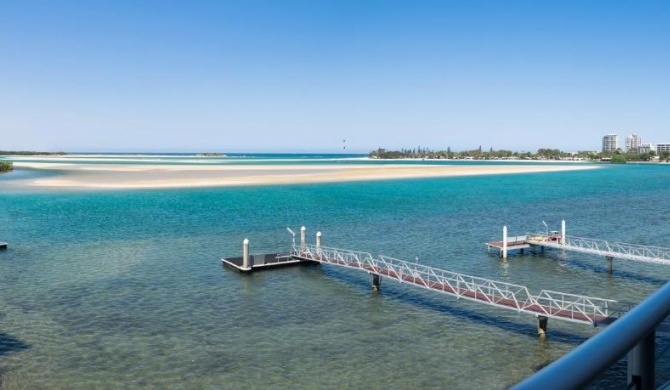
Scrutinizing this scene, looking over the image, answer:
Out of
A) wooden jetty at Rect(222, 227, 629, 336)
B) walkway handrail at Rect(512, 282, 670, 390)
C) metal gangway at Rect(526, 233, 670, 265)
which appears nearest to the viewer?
walkway handrail at Rect(512, 282, 670, 390)

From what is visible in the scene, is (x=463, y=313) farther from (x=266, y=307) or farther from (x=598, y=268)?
(x=598, y=268)

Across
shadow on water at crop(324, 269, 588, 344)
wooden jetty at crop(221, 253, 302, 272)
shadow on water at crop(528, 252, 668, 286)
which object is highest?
wooden jetty at crop(221, 253, 302, 272)

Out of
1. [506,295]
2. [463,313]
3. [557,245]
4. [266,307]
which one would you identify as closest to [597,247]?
[557,245]

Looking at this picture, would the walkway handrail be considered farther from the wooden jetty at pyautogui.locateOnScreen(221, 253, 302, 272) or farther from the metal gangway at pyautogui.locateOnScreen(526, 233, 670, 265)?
the metal gangway at pyautogui.locateOnScreen(526, 233, 670, 265)

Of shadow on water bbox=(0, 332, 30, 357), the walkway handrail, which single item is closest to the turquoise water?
shadow on water bbox=(0, 332, 30, 357)

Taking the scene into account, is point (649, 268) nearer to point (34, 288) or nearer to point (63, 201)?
point (34, 288)

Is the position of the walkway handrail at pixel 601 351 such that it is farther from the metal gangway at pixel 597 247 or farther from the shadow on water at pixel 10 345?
the metal gangway at pixel 597 247
